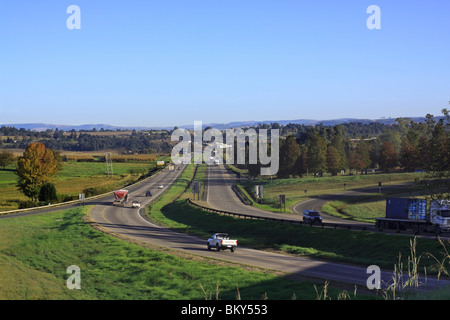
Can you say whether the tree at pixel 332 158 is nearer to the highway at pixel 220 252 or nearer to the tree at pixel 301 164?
the tree at pixel 301 164

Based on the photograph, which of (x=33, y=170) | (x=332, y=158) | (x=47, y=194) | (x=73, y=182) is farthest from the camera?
(x=332, y=158)

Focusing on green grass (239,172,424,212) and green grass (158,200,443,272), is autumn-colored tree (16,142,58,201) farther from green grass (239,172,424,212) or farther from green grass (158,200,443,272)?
green grass (239,172,424,212)

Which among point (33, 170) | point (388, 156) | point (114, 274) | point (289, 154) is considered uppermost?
point (289, 154)

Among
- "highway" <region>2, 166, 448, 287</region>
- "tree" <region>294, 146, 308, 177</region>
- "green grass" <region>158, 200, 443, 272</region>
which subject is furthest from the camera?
"tree" <region>294, 146, 308, 177</region>

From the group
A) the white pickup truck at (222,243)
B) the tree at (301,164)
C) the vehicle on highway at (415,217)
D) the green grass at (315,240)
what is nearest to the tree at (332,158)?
the tree at (301,164)

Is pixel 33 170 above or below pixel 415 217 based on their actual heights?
above

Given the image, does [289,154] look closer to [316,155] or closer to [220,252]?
[316,155]

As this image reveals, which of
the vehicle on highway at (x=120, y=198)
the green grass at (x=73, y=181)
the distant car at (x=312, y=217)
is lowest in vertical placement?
the green grass at (x=73, y=181)

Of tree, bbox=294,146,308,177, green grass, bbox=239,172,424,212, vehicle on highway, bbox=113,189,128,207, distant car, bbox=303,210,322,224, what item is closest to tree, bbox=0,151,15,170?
green grass, bbox=239,172,424,212

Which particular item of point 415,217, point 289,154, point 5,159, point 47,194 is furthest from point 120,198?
point 5,159
